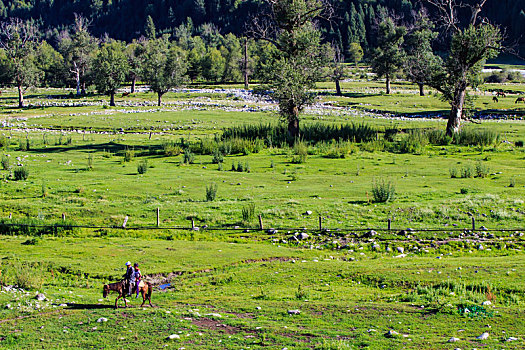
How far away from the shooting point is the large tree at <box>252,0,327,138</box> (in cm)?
5394

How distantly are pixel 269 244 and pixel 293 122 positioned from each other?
31630 mm

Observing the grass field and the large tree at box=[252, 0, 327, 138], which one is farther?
the large tree at box=[252, 0, 327, 138]

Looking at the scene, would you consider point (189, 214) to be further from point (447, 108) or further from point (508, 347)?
point (447, 108)

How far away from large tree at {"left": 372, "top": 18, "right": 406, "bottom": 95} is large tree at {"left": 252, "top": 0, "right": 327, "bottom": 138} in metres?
61.8

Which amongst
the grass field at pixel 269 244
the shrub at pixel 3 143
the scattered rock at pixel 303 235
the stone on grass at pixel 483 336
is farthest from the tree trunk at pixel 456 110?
the stone on grass at pixel 483 336

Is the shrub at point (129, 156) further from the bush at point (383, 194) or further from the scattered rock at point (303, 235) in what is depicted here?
the scattered rock at point (303, 235)

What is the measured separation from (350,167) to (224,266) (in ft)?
76.4

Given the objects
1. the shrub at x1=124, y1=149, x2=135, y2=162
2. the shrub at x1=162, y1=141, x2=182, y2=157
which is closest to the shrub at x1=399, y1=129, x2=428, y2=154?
the shrub at x1=162, y1=141, x2=182, y2=157

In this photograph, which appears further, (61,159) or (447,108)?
(447,108)

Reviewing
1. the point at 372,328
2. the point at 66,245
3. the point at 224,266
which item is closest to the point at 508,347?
the point at 372,328

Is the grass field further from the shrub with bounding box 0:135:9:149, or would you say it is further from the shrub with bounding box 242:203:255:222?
the shrub with bounding box 0:135:9:149

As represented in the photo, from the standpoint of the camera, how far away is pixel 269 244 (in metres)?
25.7

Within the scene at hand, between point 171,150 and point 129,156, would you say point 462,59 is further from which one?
point 129,156

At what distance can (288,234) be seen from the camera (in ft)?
88.0
